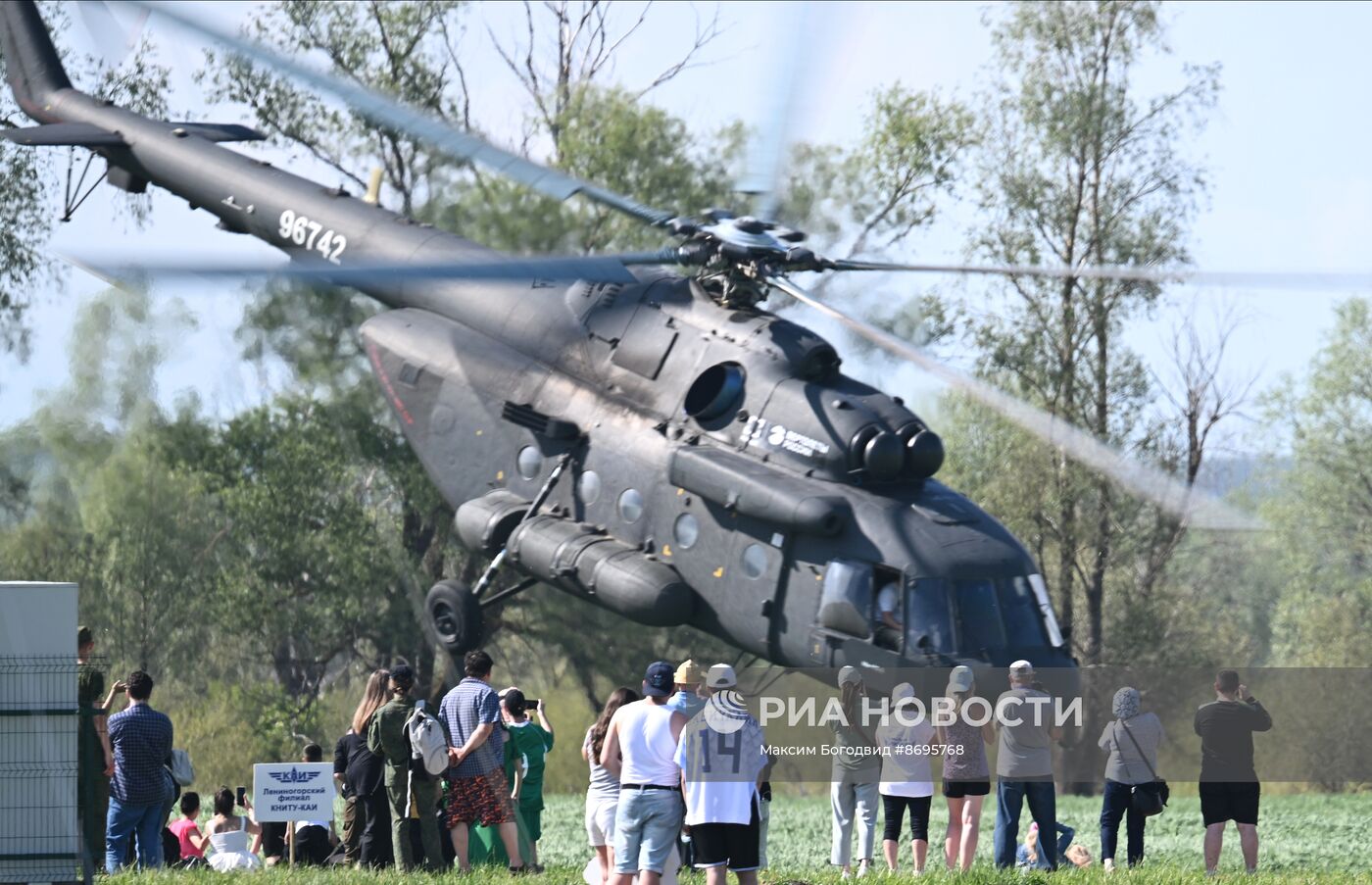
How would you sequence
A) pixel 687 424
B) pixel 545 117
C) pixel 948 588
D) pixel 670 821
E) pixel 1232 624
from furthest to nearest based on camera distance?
pixel 1232 624 < pixel 545 117 < pixel 687 424 < pixel 948 588 < pixel 670 821

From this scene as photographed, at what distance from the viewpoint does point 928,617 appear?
16.0 m

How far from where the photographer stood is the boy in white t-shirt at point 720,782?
10.2 m

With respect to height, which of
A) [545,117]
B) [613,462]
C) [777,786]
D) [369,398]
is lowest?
[777,786]

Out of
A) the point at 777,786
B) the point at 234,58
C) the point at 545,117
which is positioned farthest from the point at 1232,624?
the point at 234,58

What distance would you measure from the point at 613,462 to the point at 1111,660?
20498 millimetres

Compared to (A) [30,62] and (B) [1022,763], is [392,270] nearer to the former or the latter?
(B) [1022,763]

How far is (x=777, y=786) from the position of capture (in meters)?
38.0

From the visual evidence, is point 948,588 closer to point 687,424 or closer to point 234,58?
point 687,424

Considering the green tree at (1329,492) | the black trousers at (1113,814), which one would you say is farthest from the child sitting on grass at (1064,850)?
the green tree at (1329,492)

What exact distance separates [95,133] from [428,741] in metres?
Answer: 14.5

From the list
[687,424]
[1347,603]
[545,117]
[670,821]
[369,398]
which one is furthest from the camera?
[1347,603]

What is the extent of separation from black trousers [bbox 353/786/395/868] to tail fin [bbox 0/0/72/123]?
51.0ft

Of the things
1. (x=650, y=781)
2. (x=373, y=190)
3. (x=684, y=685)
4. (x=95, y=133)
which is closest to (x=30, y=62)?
(x=95, y=133)

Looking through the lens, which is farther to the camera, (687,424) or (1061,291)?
(1061,291)
